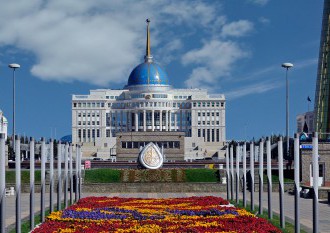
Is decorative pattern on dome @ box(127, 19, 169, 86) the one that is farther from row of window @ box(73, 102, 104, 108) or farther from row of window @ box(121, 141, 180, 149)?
row of window @ box(121, 141, 180, 149)

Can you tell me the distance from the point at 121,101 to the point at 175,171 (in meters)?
78.2

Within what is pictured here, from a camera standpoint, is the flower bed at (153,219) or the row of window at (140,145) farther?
the row of window at (140,145)

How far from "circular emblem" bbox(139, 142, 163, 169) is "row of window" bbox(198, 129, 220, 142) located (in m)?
71.6

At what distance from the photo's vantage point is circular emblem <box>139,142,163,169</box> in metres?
42.8

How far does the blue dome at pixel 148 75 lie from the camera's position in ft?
385

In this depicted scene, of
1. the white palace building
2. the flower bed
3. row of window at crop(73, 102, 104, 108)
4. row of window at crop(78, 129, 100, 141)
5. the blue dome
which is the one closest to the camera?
the flower bed

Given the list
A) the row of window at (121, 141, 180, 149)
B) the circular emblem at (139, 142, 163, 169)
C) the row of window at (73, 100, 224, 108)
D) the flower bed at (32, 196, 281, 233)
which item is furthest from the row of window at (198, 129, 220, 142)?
the flower bed at (32, 196, 281, 233)

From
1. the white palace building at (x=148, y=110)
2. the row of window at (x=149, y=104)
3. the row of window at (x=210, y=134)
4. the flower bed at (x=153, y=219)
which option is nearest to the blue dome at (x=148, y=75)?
the white palace building at (x=148, y=110)

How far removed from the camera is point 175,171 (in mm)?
42531

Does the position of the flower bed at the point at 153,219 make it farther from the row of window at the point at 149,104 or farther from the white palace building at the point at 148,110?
the row of window at the point at 149,104

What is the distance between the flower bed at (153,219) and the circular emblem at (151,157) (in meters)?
18.5

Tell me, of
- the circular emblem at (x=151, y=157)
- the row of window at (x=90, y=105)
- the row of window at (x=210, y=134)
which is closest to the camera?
the circular emblem at (x=151, y=157)

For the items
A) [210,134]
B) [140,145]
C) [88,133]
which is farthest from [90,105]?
[140,145]

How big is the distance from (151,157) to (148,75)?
2958 inches
